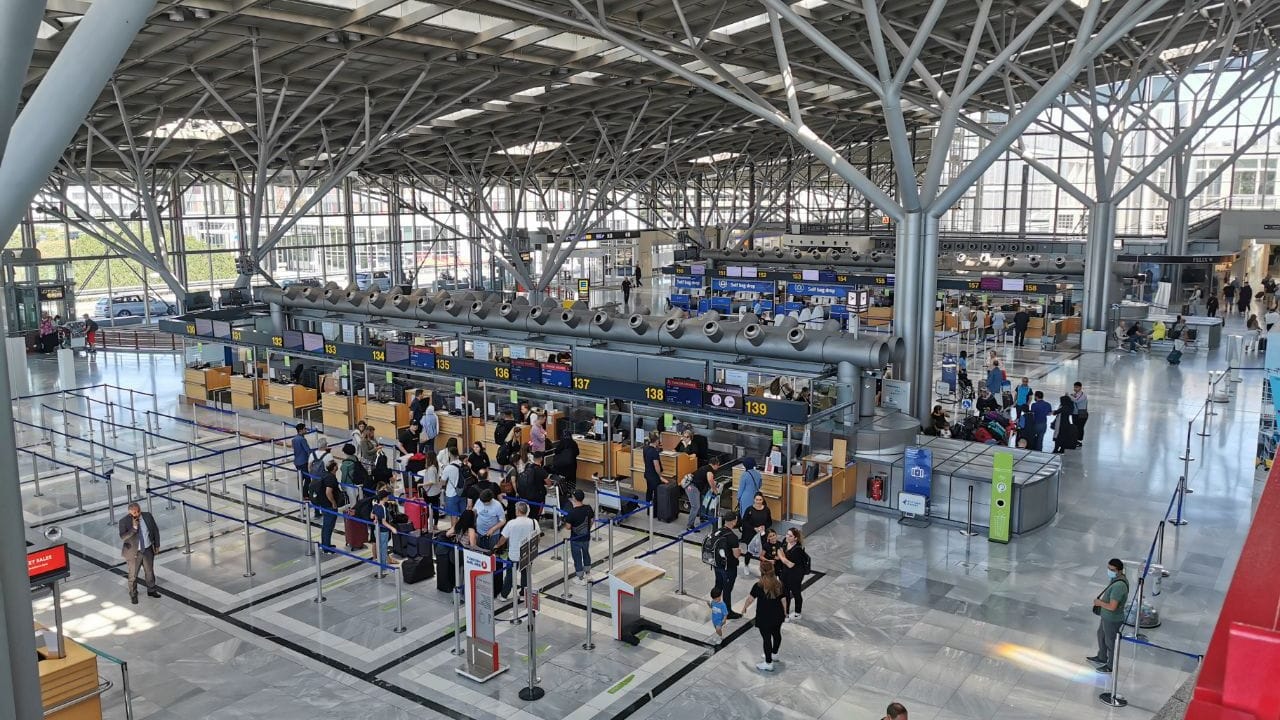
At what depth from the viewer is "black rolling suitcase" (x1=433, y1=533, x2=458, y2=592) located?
1207 centimetres

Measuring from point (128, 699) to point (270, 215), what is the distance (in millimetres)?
39078

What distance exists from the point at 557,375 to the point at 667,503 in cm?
368

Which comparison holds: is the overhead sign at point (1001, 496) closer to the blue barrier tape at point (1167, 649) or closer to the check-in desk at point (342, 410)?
the blue barrier tape at point (1167, 649)

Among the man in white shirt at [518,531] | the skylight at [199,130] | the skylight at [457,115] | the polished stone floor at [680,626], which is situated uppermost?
the skylight at [457,115]

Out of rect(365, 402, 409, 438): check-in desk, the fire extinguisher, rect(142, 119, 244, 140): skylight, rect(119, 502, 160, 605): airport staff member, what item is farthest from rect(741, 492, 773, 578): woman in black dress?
rect(142, 119, 244, 140): skylight

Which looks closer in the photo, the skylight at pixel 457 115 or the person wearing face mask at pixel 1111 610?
the person wearing face mask at pixel 1111 610

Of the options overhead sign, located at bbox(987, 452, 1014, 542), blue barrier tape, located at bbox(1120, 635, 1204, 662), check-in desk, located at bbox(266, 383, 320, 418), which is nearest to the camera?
blue barrier tape, located at bbox(1120, 635, 1204, 662)

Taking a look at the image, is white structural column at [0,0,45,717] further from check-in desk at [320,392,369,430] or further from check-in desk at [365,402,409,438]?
check-in desk at [320,392,369,430]

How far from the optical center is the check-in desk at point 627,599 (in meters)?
10.8

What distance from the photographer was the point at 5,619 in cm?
413

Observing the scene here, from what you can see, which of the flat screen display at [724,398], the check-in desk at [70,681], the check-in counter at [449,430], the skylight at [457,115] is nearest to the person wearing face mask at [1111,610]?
the flat screen display at [724,398]

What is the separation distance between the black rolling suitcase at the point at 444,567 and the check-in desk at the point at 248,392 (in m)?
12.5

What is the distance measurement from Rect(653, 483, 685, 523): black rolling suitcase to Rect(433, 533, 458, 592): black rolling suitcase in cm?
382

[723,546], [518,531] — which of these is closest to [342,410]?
[518,531]
